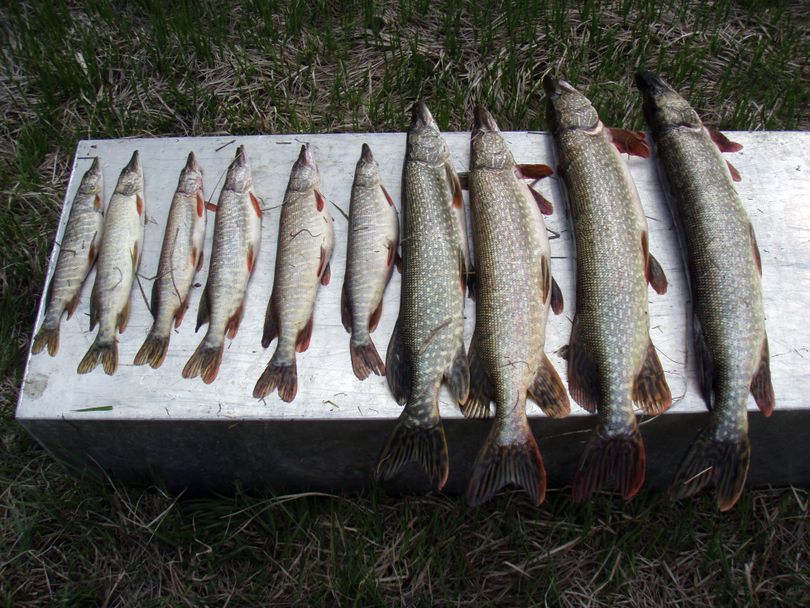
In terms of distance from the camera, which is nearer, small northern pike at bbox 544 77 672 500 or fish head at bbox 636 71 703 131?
small northern pike at bbox 544 77 672 500

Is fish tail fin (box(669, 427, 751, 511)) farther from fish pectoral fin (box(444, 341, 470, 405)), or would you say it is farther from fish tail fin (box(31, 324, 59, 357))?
fish tail fin (box(31, 324, 59, 357))

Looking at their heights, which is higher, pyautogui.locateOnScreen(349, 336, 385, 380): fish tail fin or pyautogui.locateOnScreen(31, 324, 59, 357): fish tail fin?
pyautogui.locateOnScreen(349, 336, 385, 380): fish tail fin

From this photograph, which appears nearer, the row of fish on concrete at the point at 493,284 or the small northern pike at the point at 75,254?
the row of fish on concrete at the point at 493,284

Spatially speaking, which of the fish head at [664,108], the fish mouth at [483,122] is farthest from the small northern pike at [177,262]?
the fish head at [664,108]

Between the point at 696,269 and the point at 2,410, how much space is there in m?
2.96

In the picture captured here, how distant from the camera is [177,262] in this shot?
2.47 meters

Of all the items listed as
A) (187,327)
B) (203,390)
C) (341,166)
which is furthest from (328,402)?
(341,166)

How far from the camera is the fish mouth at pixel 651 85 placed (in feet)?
8.91

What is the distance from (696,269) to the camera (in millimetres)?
2240

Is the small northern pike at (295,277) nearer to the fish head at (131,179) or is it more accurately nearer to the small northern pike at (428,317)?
the small northern pike at (428,317)

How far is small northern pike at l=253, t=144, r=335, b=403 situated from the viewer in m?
2.21

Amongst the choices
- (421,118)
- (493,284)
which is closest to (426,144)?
(421,118)

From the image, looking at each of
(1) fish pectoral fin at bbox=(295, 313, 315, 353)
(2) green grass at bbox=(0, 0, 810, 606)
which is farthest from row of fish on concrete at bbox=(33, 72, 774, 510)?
(2) green grass at bbox=(0, 0, 810, 606)

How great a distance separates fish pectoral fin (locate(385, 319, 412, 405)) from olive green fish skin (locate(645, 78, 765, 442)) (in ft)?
3.32
